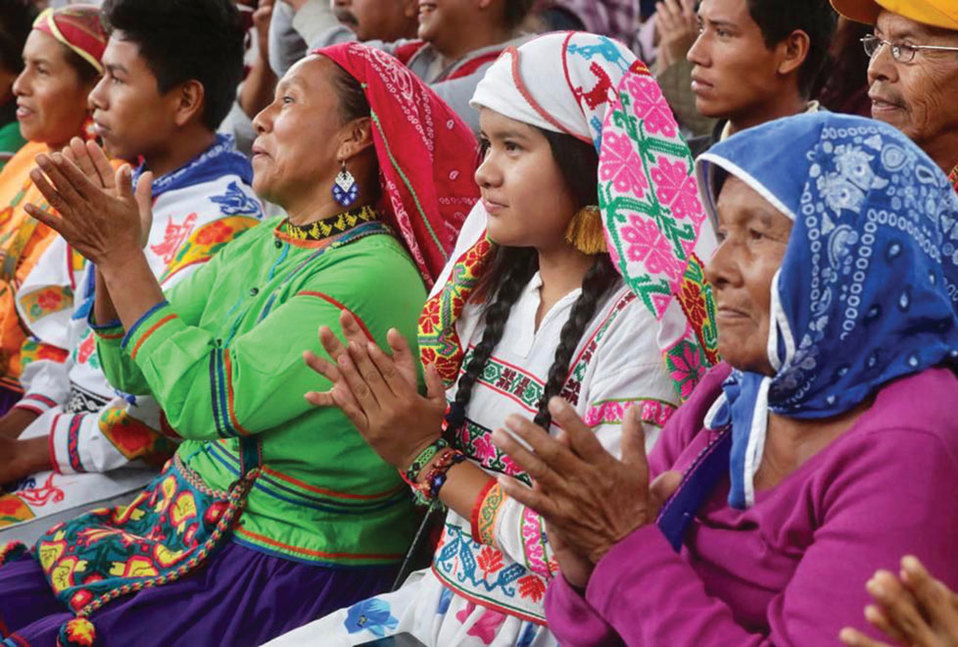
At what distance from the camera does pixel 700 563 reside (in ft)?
6.21

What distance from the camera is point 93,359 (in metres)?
3.57

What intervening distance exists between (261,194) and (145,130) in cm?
94

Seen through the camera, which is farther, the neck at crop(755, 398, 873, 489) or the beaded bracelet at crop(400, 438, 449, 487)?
the beaded bracelet at crop(400, 438, 449, 487)

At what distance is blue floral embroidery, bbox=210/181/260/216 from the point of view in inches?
143

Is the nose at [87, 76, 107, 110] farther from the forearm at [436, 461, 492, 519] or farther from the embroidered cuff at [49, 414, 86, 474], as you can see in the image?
the forearm at [436, 461, 492, 519]

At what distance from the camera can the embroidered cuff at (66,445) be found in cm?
344

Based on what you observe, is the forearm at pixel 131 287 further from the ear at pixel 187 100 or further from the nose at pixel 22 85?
the nose at pixel 22 85

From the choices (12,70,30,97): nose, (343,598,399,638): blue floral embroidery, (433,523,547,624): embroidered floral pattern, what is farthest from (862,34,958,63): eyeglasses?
(12,70,30,97): nose

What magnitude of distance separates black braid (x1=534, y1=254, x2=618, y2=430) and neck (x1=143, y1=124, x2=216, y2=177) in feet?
5.95

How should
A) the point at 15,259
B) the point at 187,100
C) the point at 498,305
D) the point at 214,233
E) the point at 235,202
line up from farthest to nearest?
the point at 15,259 < the point at 187,100 < the point at 235,202 < the point at 214,233 < the point at 498,305

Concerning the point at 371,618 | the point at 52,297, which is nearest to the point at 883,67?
the point at 371,618

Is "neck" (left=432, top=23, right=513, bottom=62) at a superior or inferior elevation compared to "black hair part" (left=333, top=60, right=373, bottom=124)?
inferior

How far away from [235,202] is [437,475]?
1.52 meters

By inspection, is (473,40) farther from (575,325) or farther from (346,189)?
(575,325)
